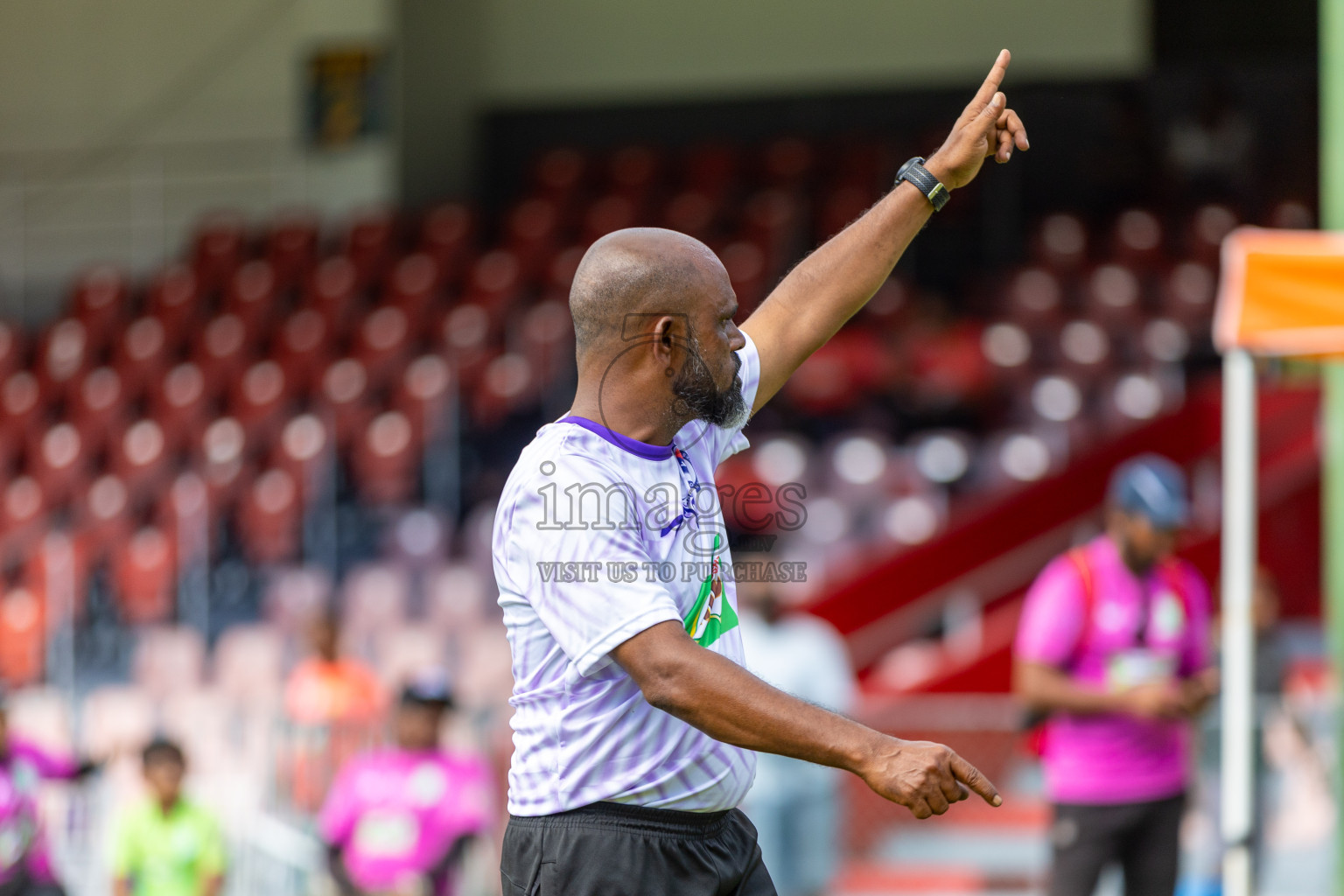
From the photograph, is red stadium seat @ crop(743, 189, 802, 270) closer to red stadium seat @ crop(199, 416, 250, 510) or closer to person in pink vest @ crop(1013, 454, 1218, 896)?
red stadium seat @ crop(199, 416, 250, 510)

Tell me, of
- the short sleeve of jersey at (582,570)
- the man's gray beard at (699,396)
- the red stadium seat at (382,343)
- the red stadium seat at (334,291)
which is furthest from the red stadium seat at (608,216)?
the short sleeve of jersey at (582,570)

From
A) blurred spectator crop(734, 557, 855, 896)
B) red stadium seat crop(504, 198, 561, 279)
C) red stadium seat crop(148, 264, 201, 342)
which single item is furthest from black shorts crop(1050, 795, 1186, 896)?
red stadium seat crop(148, 264, 201, 342)

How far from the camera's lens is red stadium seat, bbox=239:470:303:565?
1083 cm

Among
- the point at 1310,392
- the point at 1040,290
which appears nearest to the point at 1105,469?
the point at 1310,392

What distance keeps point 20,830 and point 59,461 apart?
6780 millimetres

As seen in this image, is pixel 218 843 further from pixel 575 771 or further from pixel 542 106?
pixel 542 106

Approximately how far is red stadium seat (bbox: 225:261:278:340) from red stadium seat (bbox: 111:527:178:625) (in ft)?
9.32

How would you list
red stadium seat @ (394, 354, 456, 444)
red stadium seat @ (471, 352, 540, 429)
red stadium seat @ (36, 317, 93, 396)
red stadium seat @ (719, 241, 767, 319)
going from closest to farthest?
1. red stadium seat @ (394, 354, 456, 444)
2. red stadium seat @ (471, 352, 540, 429)
3. red stadium seat @ (719, 241, 767, 319)
4. red stadium seat @ (36, 317, 93, 396)

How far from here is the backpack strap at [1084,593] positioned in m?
5.20

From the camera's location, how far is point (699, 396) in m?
2.54

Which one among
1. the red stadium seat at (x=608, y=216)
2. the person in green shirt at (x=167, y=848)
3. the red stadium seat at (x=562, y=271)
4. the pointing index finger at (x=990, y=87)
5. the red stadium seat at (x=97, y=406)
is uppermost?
the red stadium seat at (x=608, y=216)

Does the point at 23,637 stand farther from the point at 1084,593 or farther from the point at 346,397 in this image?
the point at 1084,593

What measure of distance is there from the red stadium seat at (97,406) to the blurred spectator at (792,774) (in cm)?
711

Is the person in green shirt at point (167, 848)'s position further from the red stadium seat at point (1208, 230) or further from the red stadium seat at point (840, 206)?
the red stadium seat at point (1208, 230)
